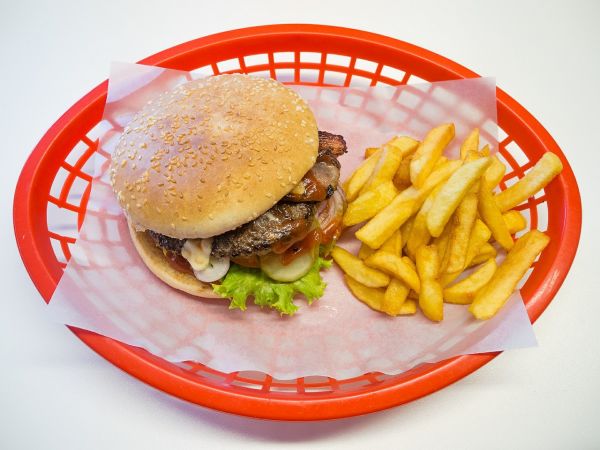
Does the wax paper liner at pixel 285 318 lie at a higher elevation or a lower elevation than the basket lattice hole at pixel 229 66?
lower

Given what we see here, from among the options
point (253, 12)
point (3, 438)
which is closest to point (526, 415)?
point (3, 438)

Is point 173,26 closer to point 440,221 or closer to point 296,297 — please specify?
point 296,297

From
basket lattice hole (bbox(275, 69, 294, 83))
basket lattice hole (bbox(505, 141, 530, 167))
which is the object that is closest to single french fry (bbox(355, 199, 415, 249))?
basket lattice hole (bbox(505, 141, 530, 167))

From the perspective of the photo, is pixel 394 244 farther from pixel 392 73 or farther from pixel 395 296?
pixel 392 73

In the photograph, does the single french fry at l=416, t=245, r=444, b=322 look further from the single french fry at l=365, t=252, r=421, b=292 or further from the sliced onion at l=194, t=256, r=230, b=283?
the sliced onion at l=194, t=256, r=230, b=283

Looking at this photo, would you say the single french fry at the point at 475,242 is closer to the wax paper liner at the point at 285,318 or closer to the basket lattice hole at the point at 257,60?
the wax paper liner at the point at 285,318

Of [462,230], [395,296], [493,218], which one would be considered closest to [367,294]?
[395,296]

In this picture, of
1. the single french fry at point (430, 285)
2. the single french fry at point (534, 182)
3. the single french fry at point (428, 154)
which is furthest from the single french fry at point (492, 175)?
the single french fry at point (430, 285)
